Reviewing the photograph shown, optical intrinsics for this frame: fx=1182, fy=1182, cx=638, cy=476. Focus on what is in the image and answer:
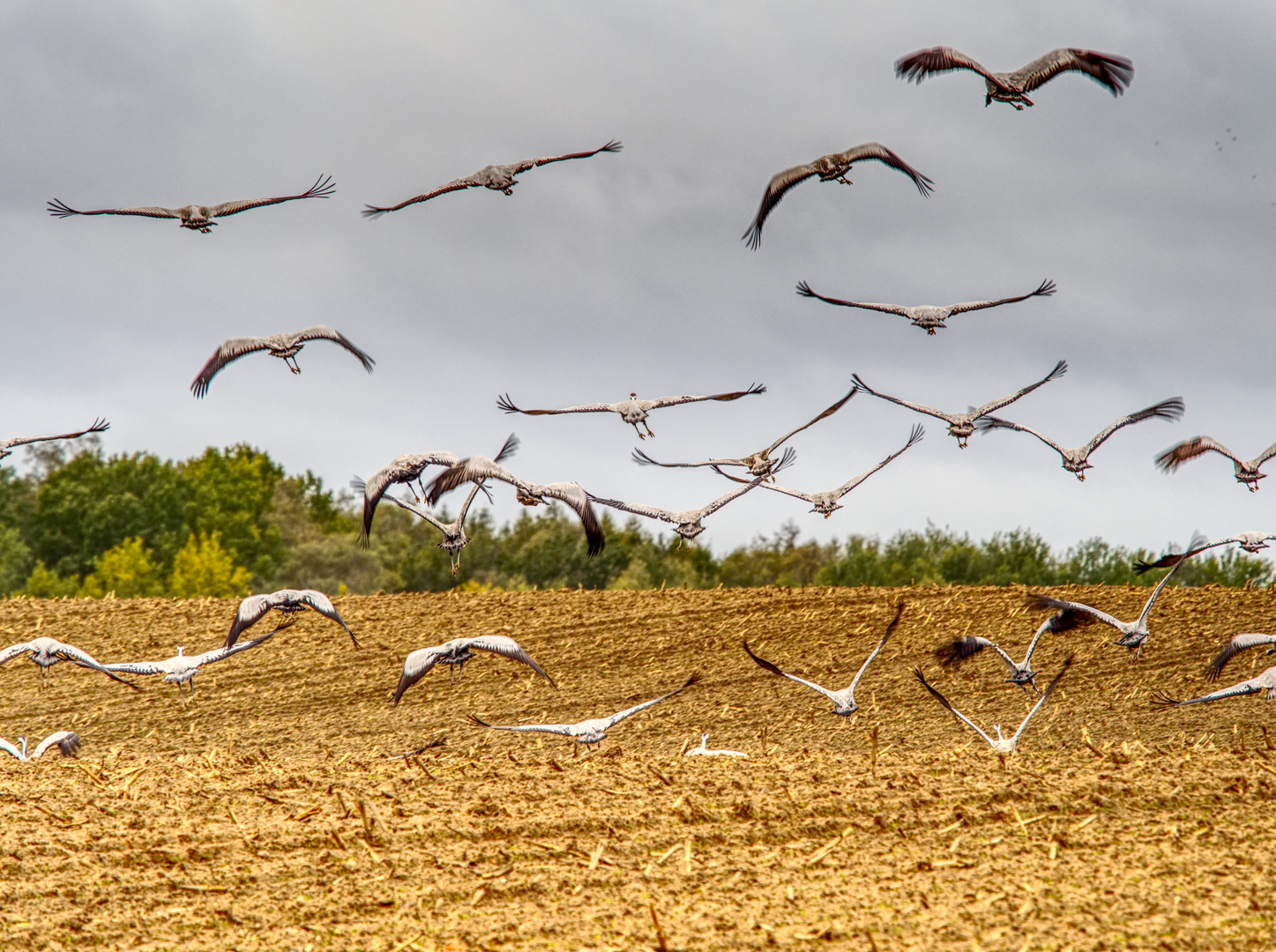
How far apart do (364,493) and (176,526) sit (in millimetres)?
51597

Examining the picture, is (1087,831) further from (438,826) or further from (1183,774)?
(438,826)

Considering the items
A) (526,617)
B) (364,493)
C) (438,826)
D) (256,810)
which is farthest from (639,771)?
(526,617)

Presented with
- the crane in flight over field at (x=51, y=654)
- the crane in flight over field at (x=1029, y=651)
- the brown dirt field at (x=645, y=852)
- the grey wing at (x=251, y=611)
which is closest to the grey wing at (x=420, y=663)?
the brown dirt field at (x=645, y=852)

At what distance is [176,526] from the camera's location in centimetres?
5872

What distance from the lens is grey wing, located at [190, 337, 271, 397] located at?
12711 millimetres

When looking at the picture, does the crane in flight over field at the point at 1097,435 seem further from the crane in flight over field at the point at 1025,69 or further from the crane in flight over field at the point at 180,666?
the crane in flight over field at the point at 180,666

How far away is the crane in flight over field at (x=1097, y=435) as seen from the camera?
13.2 metres

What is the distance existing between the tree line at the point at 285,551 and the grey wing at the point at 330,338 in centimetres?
3373

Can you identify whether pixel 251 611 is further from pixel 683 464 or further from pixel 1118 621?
pixel 1118 621

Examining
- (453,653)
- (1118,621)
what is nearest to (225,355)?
(453,653)

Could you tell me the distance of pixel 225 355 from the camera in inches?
512

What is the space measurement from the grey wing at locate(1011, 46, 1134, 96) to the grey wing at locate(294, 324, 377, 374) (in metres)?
7.36

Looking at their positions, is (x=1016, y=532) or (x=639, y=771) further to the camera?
(x=1016, y=532)

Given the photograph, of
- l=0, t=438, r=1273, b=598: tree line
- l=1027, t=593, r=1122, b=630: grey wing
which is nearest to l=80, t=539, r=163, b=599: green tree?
→ l=0, t=438, r=1273, b=598: tree line
